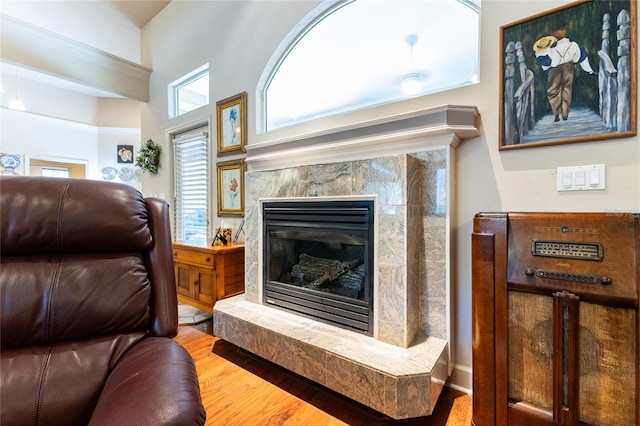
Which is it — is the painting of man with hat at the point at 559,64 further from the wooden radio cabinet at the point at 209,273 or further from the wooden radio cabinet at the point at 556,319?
the wooden radio cabinet at the point at 209,273

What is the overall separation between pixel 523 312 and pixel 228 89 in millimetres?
3095

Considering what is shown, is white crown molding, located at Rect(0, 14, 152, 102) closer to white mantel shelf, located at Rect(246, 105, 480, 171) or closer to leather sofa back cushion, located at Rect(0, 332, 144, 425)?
white mantel shelf, located at Rect(246, 105, 480, 171)

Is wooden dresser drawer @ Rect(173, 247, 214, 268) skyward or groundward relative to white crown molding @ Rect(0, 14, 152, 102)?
groundward

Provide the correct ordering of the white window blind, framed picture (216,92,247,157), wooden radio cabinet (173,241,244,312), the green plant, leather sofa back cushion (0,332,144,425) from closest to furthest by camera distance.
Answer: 1. leather sofa back cushion (0,332,144,425)
2. wooden radio cabinet (173,241,244,312)
3. framed picture (216,92,247,157)
4. the white window blind
5. the green plant

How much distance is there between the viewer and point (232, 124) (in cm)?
288

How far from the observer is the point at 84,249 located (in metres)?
1.01

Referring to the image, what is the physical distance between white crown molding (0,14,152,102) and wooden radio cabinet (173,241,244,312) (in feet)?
8.24

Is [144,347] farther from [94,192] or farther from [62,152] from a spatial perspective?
[62,152]

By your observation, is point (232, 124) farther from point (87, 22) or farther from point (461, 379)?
point (461, 379)

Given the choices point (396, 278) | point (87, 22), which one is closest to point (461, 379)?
point (396, 278)

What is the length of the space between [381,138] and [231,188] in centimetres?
181

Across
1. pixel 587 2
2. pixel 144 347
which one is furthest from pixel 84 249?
pixel 587 2

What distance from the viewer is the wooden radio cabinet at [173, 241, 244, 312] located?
2.49 meters

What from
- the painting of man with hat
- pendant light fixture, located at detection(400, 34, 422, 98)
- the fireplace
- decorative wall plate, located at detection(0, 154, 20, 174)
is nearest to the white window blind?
the fireplace
